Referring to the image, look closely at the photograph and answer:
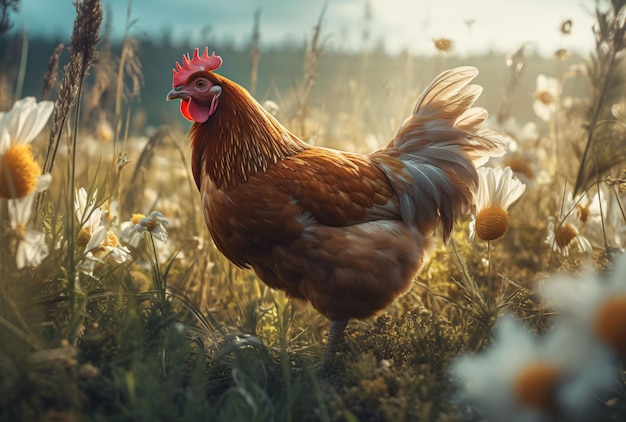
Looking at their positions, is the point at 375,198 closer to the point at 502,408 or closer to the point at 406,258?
the point at 406,258

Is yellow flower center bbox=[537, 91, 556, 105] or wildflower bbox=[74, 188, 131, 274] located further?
yellow flower center bbox=[537, 91, 556, 105]

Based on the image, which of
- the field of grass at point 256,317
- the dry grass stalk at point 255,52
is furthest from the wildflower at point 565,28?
the dry grass stalk at point 255,52

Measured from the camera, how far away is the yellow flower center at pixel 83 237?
9.48 feet

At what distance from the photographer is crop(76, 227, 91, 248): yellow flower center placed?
2.89 m

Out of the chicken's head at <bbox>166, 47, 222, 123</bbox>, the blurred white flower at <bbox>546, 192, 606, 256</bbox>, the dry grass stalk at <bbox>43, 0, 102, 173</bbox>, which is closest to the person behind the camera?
the dry grass stalk at <bbox>43, 0, 102, 173</bbox>

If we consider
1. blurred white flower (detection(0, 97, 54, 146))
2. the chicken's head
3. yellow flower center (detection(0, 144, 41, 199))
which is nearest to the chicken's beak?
the chicken's head

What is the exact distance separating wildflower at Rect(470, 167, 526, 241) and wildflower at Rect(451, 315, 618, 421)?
1.17m

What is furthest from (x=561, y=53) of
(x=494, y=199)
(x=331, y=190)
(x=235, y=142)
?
(x=235, y=142)

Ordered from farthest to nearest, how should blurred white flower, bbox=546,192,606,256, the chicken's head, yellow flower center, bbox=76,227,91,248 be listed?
1. blurred white flower, bbox=546,192,606,256
2. the chicken's head
3. yellow flower center, bbox=76,227,91,248

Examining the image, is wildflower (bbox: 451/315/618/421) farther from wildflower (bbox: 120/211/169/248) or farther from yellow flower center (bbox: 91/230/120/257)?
yellow flower center (bbox: 91/230/120/257)

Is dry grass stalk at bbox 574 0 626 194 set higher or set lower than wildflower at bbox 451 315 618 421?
higher

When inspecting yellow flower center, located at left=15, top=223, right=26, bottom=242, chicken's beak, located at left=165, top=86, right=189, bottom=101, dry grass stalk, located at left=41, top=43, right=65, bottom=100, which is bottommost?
yellow flower center, located at left=15, top=223, right=26, bottom=242

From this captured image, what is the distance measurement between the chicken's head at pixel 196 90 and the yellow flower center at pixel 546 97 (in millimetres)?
3445

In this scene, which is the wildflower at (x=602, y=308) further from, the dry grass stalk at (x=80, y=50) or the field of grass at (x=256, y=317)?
the dry grass stalk at (x=80, y=50)
